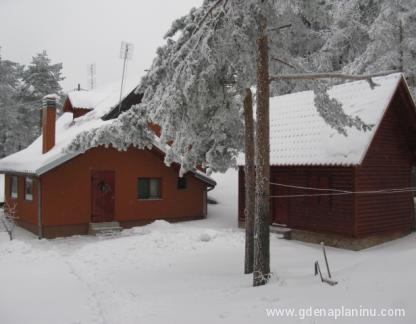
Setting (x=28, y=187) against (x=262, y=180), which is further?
(x=28, y=187)

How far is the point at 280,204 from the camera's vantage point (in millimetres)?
16750

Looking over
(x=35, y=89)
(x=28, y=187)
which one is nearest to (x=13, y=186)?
(x=28, y=187)

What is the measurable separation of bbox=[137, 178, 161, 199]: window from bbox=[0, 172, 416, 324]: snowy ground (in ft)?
11.1

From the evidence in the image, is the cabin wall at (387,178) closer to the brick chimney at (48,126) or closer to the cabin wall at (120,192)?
the cabin wall at (120,192)

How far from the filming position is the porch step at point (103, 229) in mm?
16828

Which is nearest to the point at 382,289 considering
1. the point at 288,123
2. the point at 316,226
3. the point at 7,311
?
the point at 7,311

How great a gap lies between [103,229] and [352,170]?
32.7ft

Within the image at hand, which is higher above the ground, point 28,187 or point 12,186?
point 28,187

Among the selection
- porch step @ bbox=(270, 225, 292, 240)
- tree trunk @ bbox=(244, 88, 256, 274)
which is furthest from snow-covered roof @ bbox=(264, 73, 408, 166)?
tree trunk @ bbox=(244, 88, 256, 274)

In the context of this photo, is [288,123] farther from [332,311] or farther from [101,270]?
[332,311]

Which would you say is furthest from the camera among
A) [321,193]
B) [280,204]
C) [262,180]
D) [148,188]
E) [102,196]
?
[148,188]

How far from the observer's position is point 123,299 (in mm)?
8703

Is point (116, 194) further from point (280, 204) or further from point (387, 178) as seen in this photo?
point (387, 178)

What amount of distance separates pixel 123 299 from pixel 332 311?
439 centimetres
